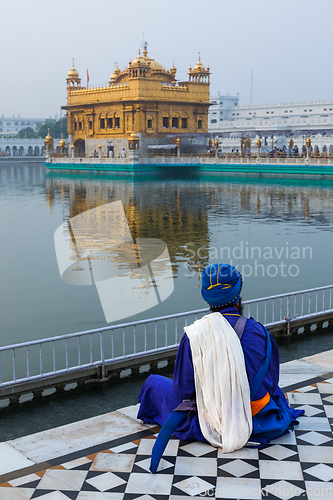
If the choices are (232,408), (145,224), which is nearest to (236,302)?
(232,408)

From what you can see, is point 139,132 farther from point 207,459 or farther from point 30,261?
point 207,459

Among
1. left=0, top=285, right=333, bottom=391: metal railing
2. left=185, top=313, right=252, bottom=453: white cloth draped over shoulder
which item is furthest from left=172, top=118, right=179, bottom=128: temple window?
left=185, top=313, right=252, bottom=453: white cloth draped over shoulder

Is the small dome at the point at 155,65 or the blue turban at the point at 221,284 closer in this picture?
the blue turban at the point at 221,284

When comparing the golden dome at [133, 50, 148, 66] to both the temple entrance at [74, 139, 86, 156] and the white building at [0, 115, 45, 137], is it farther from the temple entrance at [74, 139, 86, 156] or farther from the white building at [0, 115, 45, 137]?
the white building at [0, 115, 45, 137]

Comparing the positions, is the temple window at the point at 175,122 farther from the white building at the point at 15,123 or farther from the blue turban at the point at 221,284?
the white building at the point at 15,123

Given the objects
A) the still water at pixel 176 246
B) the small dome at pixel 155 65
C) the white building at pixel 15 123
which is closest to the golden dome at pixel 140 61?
the small dome at pixel 155 65

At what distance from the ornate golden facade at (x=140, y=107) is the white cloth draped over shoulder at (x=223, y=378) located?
5171 centimetres

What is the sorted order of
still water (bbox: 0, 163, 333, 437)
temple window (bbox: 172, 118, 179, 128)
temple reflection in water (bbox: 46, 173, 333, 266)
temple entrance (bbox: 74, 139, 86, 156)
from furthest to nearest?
temple entrance (bbox: 74, 139, 86, 156) → temple window (bbox: 172, 118, 179, 128) → temple reflection in water (bbox: 46, 173, 333, 266) → still water (bbox: 0, 163, 333, 437)

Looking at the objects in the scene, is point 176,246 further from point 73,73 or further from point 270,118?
point 270,118

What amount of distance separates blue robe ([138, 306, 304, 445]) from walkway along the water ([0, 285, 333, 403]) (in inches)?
68.0

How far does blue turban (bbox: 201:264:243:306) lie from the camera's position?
3.79 metres

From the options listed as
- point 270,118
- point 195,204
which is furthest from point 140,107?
point 270,118

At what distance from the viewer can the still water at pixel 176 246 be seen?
848 cm

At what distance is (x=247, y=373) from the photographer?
3836mm
